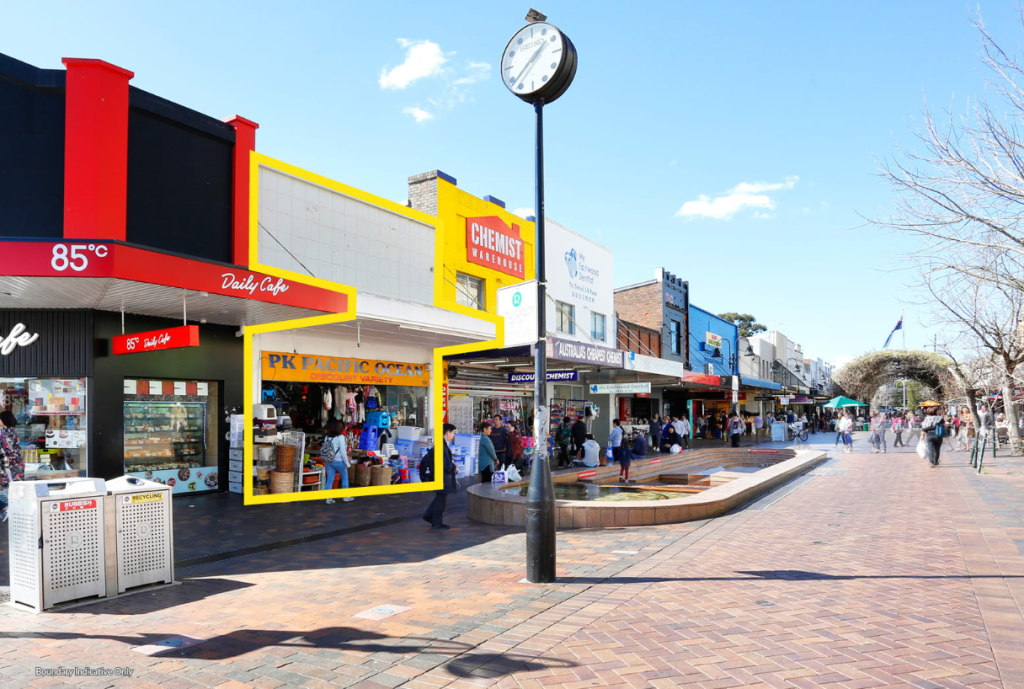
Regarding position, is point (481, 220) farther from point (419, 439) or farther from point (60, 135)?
point (60, 135)

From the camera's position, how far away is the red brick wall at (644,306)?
34.6m

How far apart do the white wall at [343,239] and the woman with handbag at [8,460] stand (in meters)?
5.30

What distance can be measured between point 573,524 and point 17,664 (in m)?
6.51

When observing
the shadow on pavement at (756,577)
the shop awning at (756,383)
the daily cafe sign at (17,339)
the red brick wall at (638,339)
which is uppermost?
the red brick wall at (638,339)

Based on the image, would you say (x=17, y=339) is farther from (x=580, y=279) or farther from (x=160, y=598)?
(x=580, y=279)

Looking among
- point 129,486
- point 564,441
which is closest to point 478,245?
point 564,441

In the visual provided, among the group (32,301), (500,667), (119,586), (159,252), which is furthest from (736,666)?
(32,301)

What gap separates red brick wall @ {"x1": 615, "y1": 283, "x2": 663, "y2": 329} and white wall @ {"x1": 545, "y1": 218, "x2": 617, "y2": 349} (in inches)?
265

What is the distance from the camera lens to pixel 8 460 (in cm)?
911

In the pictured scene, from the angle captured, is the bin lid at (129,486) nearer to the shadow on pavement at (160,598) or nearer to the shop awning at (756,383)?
the shadow on pavement at (160,598)

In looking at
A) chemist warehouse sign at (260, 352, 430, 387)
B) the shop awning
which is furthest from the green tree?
chemist warehouse sign at (260, 352, 430, 387)

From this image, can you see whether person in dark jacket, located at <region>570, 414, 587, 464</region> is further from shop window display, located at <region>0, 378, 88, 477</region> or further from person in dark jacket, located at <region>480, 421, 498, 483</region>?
shop window display, located at <region>0, 378, 88, 477</region>

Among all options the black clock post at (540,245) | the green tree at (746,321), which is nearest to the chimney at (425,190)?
the black clock post at (540,245)

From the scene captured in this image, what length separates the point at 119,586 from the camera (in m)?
6.26
